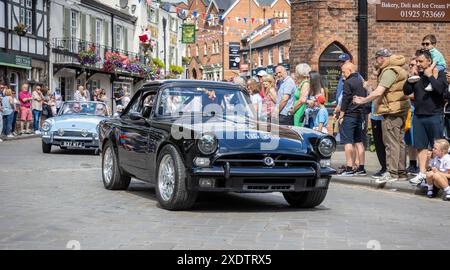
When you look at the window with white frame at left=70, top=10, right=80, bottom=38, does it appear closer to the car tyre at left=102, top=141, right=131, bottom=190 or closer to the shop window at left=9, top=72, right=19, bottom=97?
the shop window at left=9, top=72, right=19, bottom=97

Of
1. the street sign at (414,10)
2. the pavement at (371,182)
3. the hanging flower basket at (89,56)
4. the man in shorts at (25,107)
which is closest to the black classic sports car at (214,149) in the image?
the pavement at (371,182)

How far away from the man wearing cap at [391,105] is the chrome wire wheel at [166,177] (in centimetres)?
417

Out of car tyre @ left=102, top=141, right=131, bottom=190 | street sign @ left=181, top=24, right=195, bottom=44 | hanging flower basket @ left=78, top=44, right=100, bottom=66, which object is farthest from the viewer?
street sign @ left=181, top=24, right=195, bottom=44

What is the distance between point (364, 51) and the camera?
14695 millimetres

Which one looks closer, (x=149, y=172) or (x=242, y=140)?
(x=242, y=140)

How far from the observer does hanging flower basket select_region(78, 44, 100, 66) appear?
4138 cm

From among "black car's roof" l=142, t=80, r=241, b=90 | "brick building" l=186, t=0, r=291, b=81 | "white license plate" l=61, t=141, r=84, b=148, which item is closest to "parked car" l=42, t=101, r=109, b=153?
"white license plate" l=61, t=141, r=84, b=148

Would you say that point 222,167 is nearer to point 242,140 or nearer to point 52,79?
point 242,140

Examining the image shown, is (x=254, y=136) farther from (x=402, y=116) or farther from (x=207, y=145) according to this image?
(x=402, y=116)

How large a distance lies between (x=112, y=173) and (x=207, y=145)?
9.39ft
